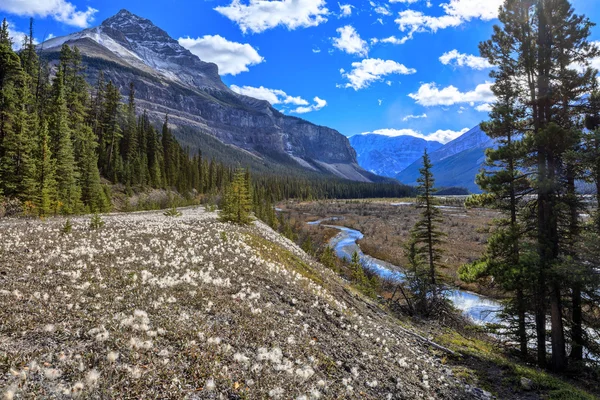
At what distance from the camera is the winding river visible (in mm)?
24686

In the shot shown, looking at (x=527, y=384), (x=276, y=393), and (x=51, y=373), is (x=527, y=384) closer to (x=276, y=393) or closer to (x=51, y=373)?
(x=276, y=393)

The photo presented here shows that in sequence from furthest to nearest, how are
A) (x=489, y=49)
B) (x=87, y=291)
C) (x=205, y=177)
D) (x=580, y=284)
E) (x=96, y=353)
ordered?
(x=205, y=177)
(x=489, y=49)
(x=580, y=284)
(x=87, y=291)
(x=96, y=353)

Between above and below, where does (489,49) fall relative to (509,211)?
above

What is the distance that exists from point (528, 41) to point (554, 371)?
Result: 14575 millimetres

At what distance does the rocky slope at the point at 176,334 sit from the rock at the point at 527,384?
8.00 ft

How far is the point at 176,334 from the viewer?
5.61m

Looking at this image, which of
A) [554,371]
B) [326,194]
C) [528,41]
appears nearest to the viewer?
[554,371]

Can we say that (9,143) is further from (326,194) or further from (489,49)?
(326,194)

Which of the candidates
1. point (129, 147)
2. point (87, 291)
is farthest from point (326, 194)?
point (87, 291)

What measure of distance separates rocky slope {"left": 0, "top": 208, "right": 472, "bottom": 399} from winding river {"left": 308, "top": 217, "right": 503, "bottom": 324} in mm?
10332

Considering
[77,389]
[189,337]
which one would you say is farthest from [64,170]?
[77,389]

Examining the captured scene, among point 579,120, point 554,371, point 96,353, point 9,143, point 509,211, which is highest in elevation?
point 9,143

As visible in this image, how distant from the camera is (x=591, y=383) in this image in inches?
482

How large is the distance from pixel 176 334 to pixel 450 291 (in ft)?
87.0
